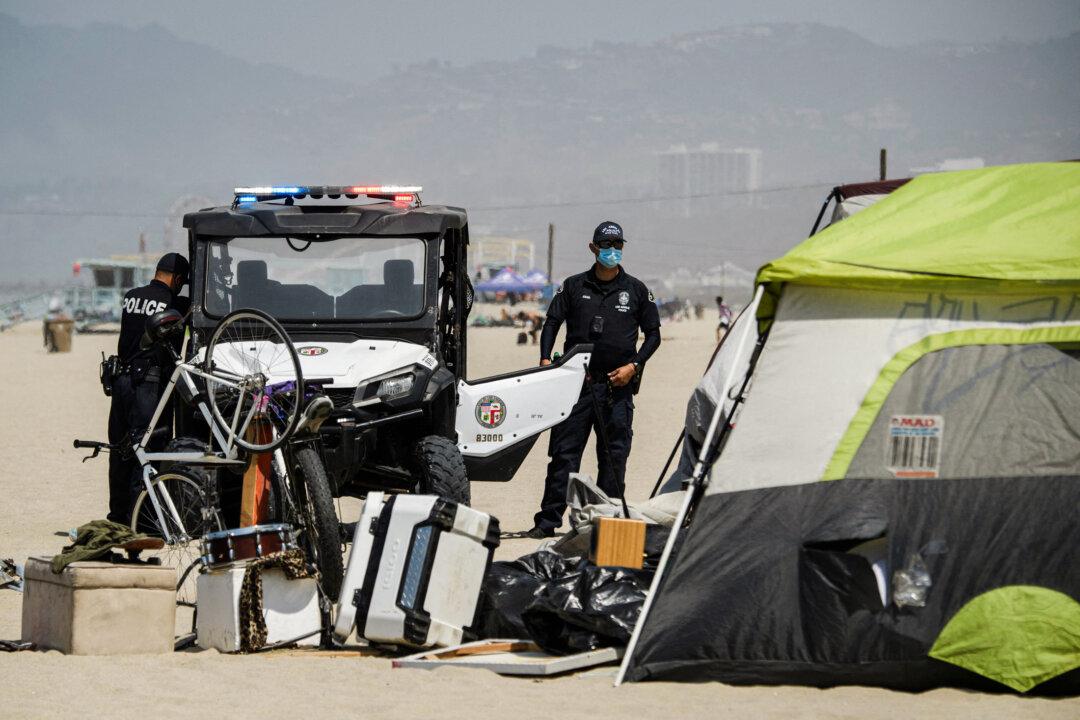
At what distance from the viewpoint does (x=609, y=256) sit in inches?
398

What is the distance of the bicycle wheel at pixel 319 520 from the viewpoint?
24.7ft

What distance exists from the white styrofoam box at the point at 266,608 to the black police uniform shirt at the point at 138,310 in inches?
117

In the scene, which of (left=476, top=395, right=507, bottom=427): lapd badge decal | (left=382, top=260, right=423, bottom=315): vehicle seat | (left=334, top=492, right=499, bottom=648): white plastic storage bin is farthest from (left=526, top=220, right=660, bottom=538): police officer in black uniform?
(left=334, top=492, right=499, bottom=648): white plastic storage bin

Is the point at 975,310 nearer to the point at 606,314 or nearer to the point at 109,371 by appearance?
the point at 606,314

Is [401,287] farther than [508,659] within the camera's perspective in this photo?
Yes

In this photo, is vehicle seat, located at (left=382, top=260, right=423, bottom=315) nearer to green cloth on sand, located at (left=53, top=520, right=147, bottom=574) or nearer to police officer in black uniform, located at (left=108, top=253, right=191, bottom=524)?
police officer in black uniform, located at (left=108, top=253, right=191, bottom=524)

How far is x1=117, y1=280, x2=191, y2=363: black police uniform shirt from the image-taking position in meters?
9.66

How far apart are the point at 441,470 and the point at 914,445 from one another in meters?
3.64

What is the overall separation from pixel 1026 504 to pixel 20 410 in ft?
58.4

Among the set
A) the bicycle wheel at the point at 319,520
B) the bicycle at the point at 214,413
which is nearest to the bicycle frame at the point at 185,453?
the bicycle at the point at 214,413

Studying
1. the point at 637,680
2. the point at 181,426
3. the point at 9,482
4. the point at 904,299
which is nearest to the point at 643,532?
→ the point at 637,680

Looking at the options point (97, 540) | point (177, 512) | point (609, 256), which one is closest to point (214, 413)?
point (177, 512)

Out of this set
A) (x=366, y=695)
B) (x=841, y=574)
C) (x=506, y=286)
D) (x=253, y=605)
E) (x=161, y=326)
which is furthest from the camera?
(x=506, y=286)

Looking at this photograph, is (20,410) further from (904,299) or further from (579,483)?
(904,299)
